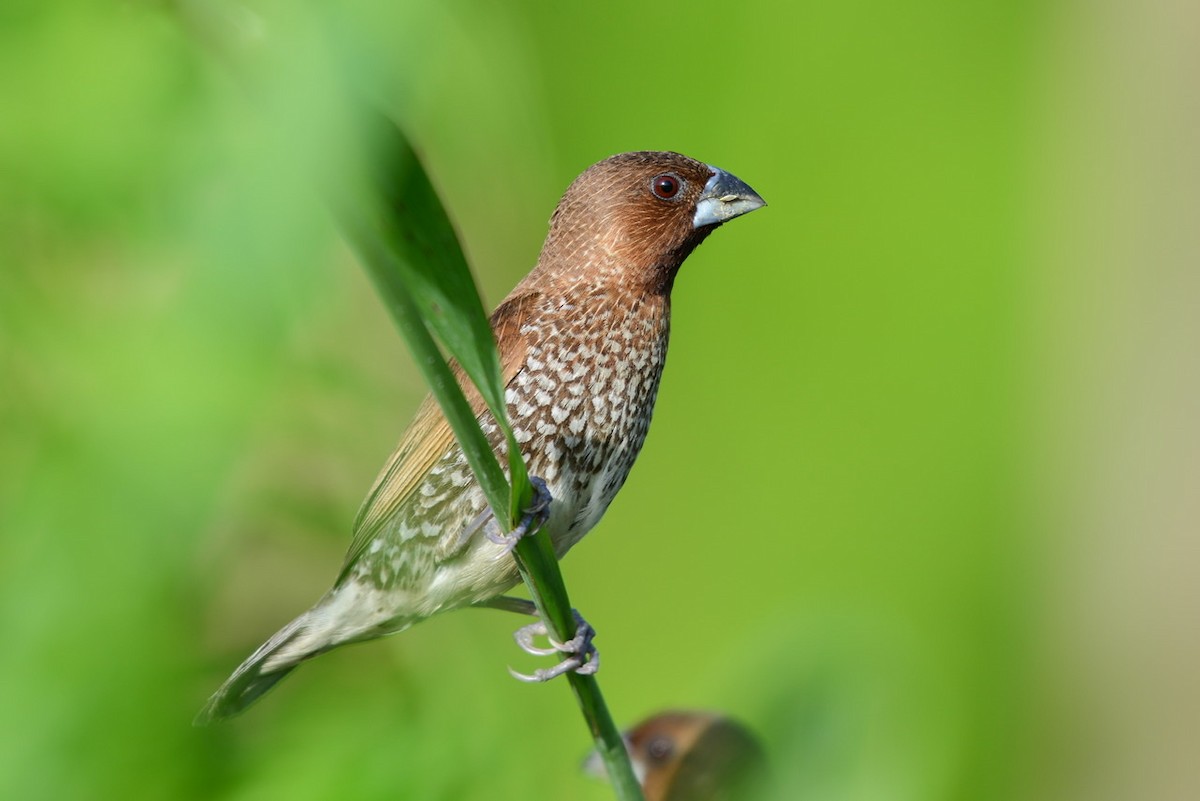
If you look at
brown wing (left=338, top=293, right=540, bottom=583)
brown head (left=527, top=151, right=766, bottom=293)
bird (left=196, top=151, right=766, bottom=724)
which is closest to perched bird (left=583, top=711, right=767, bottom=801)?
bird (left=196, top=151, right=766, bottom=724)

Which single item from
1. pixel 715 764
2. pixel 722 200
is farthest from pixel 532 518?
pixel 722 200

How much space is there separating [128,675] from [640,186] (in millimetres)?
822

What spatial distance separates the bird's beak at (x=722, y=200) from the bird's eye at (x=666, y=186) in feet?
0.11

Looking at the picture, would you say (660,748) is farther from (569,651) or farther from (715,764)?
(569,651)

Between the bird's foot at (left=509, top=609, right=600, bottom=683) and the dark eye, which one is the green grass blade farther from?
the dark eye

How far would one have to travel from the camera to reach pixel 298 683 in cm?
206

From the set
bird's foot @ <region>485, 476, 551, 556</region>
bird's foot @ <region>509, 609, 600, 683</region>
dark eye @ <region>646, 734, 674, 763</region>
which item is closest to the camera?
bird's foot @ <region>485, 476, 551, 556</region>

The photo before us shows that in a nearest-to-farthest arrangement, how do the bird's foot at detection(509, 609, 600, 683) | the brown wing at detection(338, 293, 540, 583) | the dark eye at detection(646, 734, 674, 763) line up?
the bird's foot at detection(509, 609, 600, 683), the dark eye at detection(646, 734, 674, 763), the brown wing at detection(338, 293, 540, 583)

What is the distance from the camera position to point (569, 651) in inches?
43.5

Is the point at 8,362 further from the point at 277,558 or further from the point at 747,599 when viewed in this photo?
the point at 747,599

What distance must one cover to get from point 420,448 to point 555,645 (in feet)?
1.47

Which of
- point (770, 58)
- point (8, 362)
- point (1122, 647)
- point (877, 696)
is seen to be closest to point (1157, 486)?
point (1122, 647)

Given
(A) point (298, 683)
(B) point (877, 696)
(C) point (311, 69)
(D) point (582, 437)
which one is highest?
(C) point (311, 69)

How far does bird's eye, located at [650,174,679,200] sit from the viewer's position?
61.2 inches
